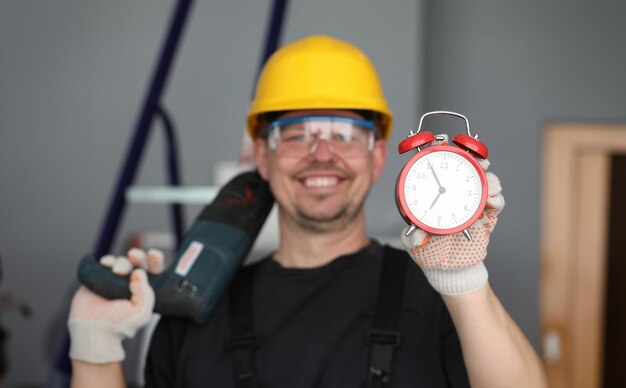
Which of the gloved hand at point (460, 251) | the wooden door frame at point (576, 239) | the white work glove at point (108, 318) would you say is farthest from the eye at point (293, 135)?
the wooden door frame at point (576, 239)

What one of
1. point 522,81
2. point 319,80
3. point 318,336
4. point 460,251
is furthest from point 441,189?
point 522,81

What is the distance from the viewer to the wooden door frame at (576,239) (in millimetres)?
4191

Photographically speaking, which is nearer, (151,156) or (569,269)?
(151,156)

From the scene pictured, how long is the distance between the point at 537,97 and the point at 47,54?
2846mm

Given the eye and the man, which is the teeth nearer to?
the man

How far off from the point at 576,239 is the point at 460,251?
3312 mm

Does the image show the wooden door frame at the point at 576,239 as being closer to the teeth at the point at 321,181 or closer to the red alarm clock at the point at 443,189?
the teeth at the point at 321,181

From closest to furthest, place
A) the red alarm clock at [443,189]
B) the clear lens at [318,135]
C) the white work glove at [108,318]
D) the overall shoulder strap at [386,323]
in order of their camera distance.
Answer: the red alarm clock at [443,189] < the overall shoulder strap at [386,323] < the white work glove at [108,318] < the clear lens at [318,135]

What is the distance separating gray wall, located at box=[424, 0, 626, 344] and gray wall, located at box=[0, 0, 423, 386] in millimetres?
798

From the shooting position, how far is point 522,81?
13.8ft

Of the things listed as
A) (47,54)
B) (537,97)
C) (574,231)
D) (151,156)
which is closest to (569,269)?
(574,231)

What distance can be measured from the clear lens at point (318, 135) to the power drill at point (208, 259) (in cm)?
22

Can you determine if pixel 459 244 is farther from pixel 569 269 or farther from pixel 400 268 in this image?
pixel 569 269

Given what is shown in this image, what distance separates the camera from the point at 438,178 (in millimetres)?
1168
